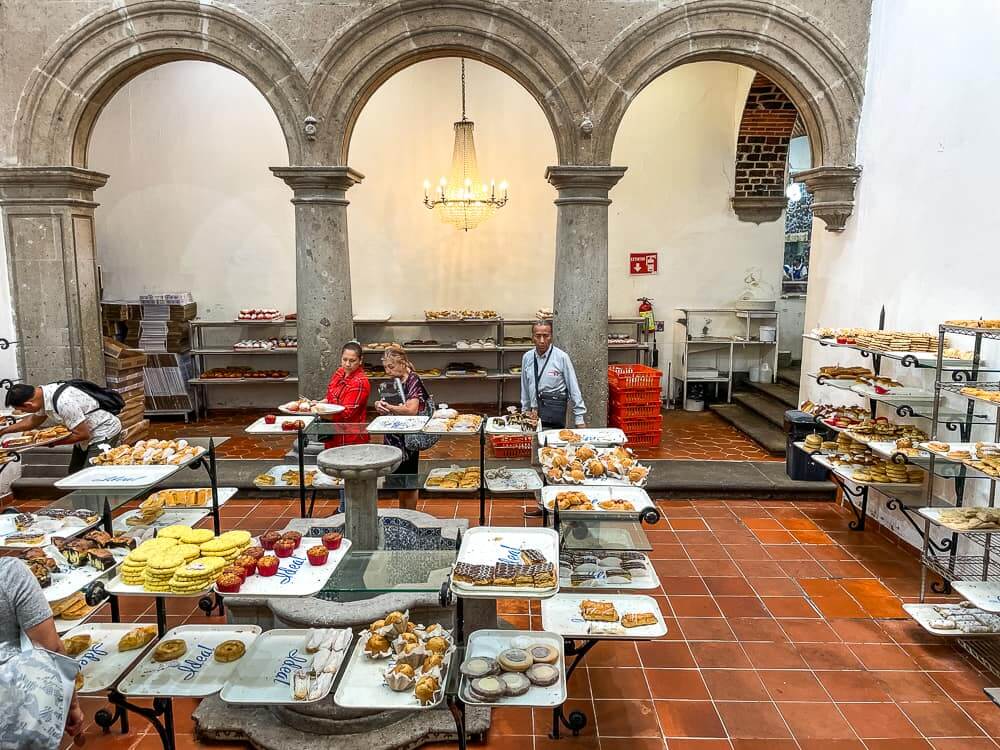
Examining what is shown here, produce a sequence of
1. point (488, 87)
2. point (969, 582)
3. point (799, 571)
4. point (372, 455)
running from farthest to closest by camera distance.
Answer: point (488, 87), point (799, 571), point (969, 582), point (372, 455)

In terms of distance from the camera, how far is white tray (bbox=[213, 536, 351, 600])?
299 centimetres

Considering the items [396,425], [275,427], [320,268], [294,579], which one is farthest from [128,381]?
[294,579]

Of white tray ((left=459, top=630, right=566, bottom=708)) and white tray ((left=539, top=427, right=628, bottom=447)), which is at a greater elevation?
white tray ((left=539, top=427, right=628, bottom=447))

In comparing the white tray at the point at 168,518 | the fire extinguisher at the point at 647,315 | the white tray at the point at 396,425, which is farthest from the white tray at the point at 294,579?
the fire extinguisher at the point at 647,315

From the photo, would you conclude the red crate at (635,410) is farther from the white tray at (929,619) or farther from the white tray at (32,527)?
the white tray at (32,527)

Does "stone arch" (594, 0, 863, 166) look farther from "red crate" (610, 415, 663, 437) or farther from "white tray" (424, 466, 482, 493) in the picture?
"white tray" (424, 466, 482, 493)

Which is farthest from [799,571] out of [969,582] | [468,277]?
[468,277]

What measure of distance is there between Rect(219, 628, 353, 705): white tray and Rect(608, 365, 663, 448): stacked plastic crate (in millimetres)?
5995

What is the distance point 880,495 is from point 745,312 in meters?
5.03

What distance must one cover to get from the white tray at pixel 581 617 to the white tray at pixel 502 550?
0.43 m

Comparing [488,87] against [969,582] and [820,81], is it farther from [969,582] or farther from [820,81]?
[969,582]

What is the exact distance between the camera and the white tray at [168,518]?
4.99 metres

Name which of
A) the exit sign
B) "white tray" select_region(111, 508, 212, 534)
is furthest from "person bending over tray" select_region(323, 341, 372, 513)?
the exit sign

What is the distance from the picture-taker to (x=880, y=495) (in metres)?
6.36
